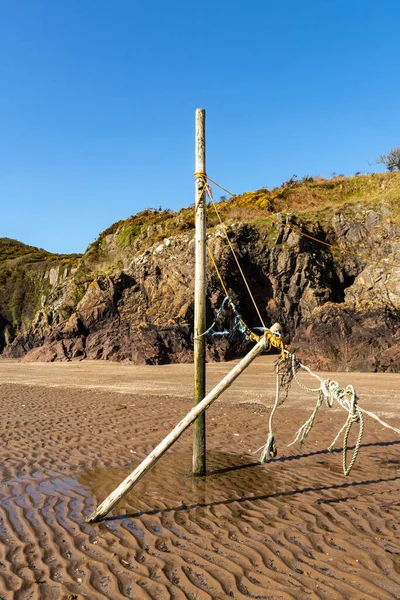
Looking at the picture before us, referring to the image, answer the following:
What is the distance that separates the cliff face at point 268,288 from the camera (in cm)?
2691

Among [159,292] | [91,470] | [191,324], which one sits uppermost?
[159,292]

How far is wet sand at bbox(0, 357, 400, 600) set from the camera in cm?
446

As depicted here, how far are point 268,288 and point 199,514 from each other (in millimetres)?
28642

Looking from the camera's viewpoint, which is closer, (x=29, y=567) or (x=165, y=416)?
(x=29, y=567)

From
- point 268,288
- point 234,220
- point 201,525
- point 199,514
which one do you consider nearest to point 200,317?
point 199,514

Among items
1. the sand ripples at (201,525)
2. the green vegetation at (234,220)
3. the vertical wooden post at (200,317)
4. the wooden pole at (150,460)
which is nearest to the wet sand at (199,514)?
the sand ripples at (201,525)

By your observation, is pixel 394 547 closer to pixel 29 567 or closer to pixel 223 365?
pixel 29 567

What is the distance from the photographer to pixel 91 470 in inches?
320

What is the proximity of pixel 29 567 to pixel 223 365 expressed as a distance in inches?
904

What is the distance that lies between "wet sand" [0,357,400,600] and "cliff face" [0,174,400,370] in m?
14.2

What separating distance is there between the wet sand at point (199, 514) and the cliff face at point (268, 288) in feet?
46.7

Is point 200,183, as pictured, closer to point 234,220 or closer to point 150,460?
point 150,460

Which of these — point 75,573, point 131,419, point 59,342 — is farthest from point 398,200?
point 75,573

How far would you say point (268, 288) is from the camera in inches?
1345
